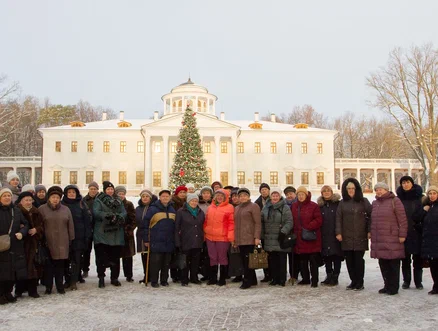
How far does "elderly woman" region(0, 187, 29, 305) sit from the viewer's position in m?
5.82

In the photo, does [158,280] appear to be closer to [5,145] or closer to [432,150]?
[432,150]

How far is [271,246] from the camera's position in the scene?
23.2 feet

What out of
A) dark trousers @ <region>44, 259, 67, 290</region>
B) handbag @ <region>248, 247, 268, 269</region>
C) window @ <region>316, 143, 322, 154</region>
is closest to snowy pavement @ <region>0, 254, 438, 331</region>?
dark trousers @ <region>44, 259, 67, 290</region>

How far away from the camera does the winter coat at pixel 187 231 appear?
7242 millimetres

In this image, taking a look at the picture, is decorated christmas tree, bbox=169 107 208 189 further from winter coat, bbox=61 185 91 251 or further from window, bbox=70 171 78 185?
window, bbox=70 171 78 185

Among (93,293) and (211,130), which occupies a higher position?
(211,130)

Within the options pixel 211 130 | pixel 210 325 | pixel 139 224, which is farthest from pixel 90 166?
pixel 210 325

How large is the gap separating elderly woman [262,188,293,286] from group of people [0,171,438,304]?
17mm

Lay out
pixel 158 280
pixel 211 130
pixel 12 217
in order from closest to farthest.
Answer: pixel 12 217 < pixel 158 280 < pixel 211 130

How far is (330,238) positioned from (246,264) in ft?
4.71

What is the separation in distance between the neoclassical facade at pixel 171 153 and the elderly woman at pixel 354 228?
33398mm

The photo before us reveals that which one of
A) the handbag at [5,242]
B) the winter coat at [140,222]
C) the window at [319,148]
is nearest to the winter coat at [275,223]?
the winter coat at [140,222]

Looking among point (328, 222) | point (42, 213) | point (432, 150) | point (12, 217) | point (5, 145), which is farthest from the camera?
point (5, 145)

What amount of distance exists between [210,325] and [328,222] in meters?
3.03
